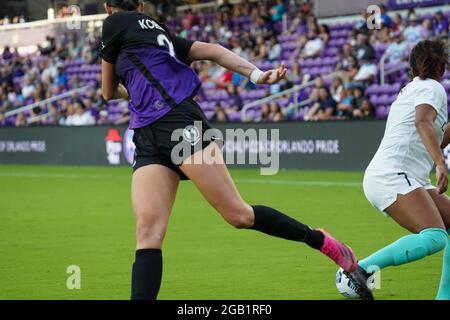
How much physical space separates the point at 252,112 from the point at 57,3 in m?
19.0

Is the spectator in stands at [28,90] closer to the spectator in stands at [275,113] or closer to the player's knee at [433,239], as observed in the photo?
the spectator in stands at [275,113]

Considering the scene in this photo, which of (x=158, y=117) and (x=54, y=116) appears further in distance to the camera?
(x=54, y=116)

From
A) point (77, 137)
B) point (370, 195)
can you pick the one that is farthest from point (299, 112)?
point (370, 195)

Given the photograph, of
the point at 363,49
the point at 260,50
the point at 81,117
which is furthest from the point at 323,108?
the point at 81,117

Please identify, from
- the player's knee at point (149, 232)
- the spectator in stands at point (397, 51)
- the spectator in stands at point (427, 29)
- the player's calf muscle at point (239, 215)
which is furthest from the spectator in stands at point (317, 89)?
the player's knee at point (149, 232)

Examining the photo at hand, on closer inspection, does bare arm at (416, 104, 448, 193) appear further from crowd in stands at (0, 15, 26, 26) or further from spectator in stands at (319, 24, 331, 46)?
crowd in stands at (0, 15, 26, 26)

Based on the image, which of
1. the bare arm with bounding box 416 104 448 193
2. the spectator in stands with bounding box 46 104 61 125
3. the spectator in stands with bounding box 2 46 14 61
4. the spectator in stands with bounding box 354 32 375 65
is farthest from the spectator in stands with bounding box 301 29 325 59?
the bare arm with bounding box 416 104 448 193

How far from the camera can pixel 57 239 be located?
1172 centimetres

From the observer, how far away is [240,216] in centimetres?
631

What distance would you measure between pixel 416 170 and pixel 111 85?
2.27 metres

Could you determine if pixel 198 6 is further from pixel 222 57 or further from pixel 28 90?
pixel 222 57

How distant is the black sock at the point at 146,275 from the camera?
237 inches

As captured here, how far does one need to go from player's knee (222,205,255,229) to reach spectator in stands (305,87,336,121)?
1620cm

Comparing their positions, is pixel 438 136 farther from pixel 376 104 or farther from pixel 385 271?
pixel 376 104
